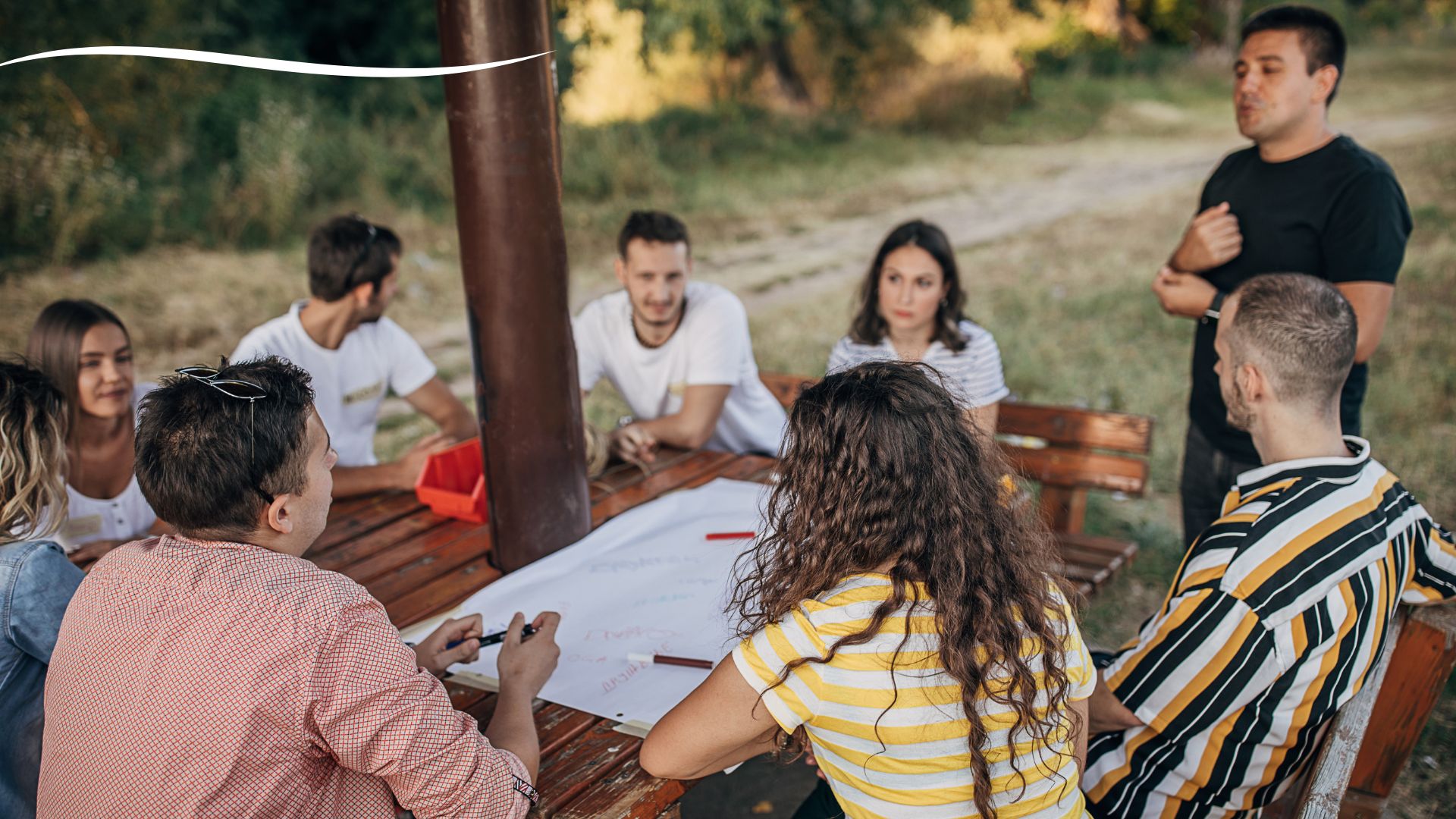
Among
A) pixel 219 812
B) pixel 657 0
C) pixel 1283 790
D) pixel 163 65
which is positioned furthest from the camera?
pixel 657 0

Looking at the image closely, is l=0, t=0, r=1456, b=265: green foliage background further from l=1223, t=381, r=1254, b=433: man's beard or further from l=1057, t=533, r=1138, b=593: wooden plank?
l=1223, t=381, r=1254, b=433: man's beard

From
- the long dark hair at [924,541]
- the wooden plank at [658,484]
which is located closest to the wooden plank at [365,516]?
the wooden plank at [658,484]

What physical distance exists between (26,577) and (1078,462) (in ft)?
9.77

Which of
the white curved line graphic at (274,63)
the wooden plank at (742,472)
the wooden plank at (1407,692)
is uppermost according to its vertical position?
the white curved line graphic at (274,63)

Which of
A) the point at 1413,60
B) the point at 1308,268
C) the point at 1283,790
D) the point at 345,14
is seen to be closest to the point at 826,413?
the point at 1283,790

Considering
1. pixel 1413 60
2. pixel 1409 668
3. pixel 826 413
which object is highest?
pixel 1413 60

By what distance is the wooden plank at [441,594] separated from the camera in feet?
7.17

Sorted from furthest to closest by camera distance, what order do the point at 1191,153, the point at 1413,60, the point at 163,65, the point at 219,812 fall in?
the point at 1413,60
the point at 1191,153
the point at 163,65
the point at 219,812

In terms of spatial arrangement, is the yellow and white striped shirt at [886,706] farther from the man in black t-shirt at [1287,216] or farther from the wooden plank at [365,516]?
the man in black t-shirt at [1287,216]

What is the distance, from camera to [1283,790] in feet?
6.73

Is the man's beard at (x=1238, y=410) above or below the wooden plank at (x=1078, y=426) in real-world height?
above

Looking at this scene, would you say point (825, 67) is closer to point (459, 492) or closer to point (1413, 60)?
Result: point (1413, 60)

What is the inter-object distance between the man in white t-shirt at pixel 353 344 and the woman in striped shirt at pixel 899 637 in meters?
1.79

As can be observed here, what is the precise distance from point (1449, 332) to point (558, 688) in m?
6.83
